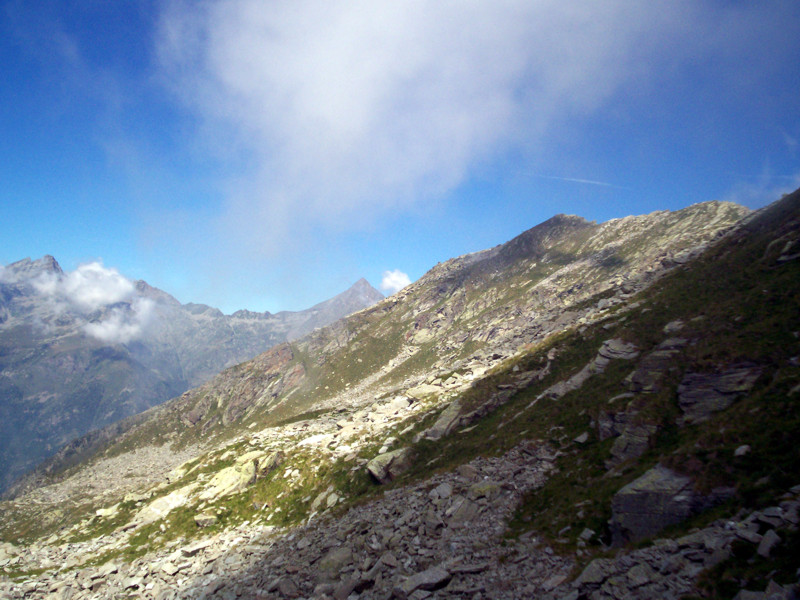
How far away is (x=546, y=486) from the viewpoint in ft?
72.9

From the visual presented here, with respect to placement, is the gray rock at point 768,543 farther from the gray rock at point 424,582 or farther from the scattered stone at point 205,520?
the scattered stone at point 205,520

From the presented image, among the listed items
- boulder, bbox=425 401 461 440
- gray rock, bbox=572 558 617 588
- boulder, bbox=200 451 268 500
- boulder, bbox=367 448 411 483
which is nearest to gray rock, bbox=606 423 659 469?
gray rock, bbox=572 558 617 588

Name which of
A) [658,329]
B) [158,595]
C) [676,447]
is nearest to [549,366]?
[658,329]

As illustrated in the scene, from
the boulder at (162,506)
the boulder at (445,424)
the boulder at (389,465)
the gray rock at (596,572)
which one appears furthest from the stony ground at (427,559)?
the boulder at (445,424)

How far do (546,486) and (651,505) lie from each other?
289 inches

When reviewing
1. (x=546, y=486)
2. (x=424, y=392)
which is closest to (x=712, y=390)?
(x=546, y=486)

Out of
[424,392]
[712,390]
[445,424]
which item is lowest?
[712,390]

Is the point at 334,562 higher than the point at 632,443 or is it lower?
lower

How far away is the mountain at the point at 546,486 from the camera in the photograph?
45.6ft

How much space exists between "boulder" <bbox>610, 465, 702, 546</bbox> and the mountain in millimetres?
84

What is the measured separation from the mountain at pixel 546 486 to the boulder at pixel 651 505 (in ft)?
0.27

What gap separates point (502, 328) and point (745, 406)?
115251 millimetres

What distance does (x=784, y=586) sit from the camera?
371 inches

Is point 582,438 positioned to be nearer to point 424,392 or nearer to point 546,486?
point 546,486
